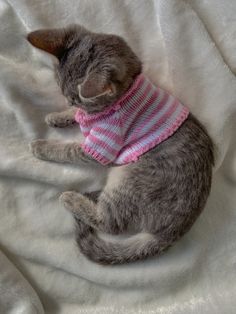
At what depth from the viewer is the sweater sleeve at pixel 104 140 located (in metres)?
1.34

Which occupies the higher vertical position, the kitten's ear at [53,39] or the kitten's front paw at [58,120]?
the kitten's ear at [53,39]

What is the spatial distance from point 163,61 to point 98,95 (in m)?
0.52

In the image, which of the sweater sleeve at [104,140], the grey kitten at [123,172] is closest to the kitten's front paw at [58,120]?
the grey kitten at [123,172]

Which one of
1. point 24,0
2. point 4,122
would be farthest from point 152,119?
point 24,0

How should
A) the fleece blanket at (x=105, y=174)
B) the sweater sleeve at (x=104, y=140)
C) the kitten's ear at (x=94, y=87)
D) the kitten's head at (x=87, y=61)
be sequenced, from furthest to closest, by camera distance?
the fleece blanket at (x=105, y=174), the sweater sleeve at (x=104, y=140), the kitten's head at (x=87, y=61), the kitten's ear at (x=94, y=87)

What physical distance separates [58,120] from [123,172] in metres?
0.29

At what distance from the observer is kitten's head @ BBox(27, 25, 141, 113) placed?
4.04 ft

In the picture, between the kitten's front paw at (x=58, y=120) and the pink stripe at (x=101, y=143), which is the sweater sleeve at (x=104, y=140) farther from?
the kitten's front paw at (x=58, y=120)

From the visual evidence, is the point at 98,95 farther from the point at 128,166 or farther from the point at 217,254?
the point at 217,254

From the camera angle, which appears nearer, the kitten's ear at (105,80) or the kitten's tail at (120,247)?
the kitten's ear at (105,80)

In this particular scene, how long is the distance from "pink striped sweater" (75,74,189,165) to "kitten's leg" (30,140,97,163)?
5cm

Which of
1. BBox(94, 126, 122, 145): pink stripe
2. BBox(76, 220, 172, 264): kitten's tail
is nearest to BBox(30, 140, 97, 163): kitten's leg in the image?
BBox(94, 126, 122, 145): pink stripe

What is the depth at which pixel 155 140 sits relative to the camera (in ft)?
4.44

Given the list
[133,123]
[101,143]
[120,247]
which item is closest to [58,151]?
[101,143]
